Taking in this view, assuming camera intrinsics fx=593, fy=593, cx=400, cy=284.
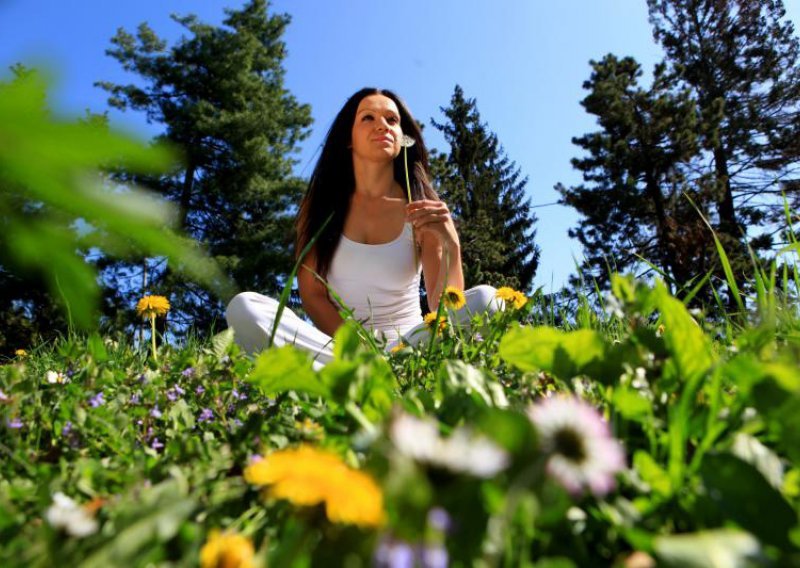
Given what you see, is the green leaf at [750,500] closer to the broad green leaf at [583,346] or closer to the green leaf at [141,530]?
the broad green leaf at [583,346]

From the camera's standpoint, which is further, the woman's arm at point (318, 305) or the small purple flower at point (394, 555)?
the woman's arm at point (318, 305)

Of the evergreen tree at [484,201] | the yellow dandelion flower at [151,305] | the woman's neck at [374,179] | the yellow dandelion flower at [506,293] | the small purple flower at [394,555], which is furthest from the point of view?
the evergreen tree at [484,201]

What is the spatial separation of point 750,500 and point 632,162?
733 inches

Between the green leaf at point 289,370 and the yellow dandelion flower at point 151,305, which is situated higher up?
the green leaf at point 289,370

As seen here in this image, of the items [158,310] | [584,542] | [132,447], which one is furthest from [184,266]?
[158,310]

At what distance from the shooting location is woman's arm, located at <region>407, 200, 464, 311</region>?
8.10 feet

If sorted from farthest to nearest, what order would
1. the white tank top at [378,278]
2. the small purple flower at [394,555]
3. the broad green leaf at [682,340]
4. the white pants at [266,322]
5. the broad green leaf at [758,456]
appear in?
1. the white tank top at [378,278]
2. the white pants at [266,322]
3. the broad green leaf at [682,340]
4. the broad green leaf at [758,456]
5. the small purple flower at [394,555]

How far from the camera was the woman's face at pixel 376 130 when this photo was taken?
11.9 feet

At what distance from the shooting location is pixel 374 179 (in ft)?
12.6

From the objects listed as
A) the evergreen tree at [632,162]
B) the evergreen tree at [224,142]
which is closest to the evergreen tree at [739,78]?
the evergreen tree at [632,162]

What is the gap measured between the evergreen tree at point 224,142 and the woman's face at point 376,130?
479 inches

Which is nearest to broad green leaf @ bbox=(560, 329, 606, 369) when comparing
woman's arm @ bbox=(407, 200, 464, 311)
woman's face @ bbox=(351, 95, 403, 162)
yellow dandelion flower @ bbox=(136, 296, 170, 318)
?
woman's arm @ bbox=(407, 200, 464, 311)

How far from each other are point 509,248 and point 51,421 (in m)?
24.6

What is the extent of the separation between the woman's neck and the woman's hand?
1.09 metres
